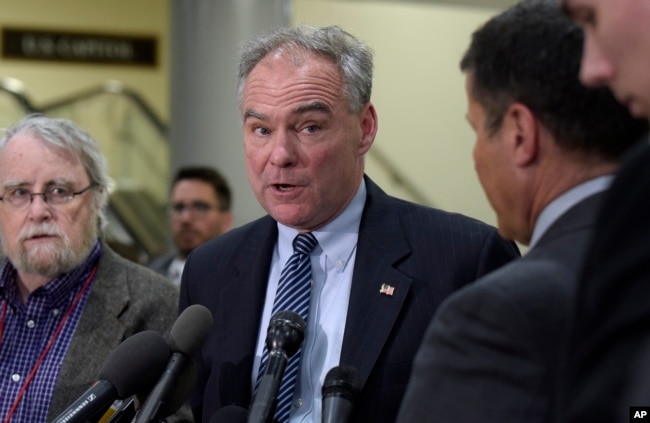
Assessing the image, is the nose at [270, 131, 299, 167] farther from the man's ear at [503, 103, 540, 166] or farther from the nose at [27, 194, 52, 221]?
the man's ear at [503, 103, 540, 166]

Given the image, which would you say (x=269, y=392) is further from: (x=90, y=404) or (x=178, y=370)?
(x=90, y=404)

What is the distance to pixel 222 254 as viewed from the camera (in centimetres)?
291

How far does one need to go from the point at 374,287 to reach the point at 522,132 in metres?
1.06

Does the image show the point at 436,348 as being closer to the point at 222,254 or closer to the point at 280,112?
the point at 280,112

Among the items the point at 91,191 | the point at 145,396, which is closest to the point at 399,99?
the point at 91,191

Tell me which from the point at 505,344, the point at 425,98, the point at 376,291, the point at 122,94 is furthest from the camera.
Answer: the point at 122,94

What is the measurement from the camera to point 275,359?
→ 2084 mm

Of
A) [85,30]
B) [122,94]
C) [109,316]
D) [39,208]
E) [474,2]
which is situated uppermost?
[85,30]

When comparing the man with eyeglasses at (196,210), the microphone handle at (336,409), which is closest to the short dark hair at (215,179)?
the man with eyeglasses at (196,210)

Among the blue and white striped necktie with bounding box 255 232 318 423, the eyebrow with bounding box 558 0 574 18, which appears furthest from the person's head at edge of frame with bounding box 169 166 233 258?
the eyebrow with bounding box 558 0 574 18

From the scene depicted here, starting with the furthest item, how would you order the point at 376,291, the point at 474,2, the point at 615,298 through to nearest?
the point at 474,2
the point at 376,291
the point at 615,298

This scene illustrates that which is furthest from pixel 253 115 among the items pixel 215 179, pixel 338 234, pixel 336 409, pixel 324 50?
pixel 215 179

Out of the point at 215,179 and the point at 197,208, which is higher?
the point at 215,179

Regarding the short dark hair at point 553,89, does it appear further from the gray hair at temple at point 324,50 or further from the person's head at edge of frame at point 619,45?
the gray hair at temple at point 324,50
